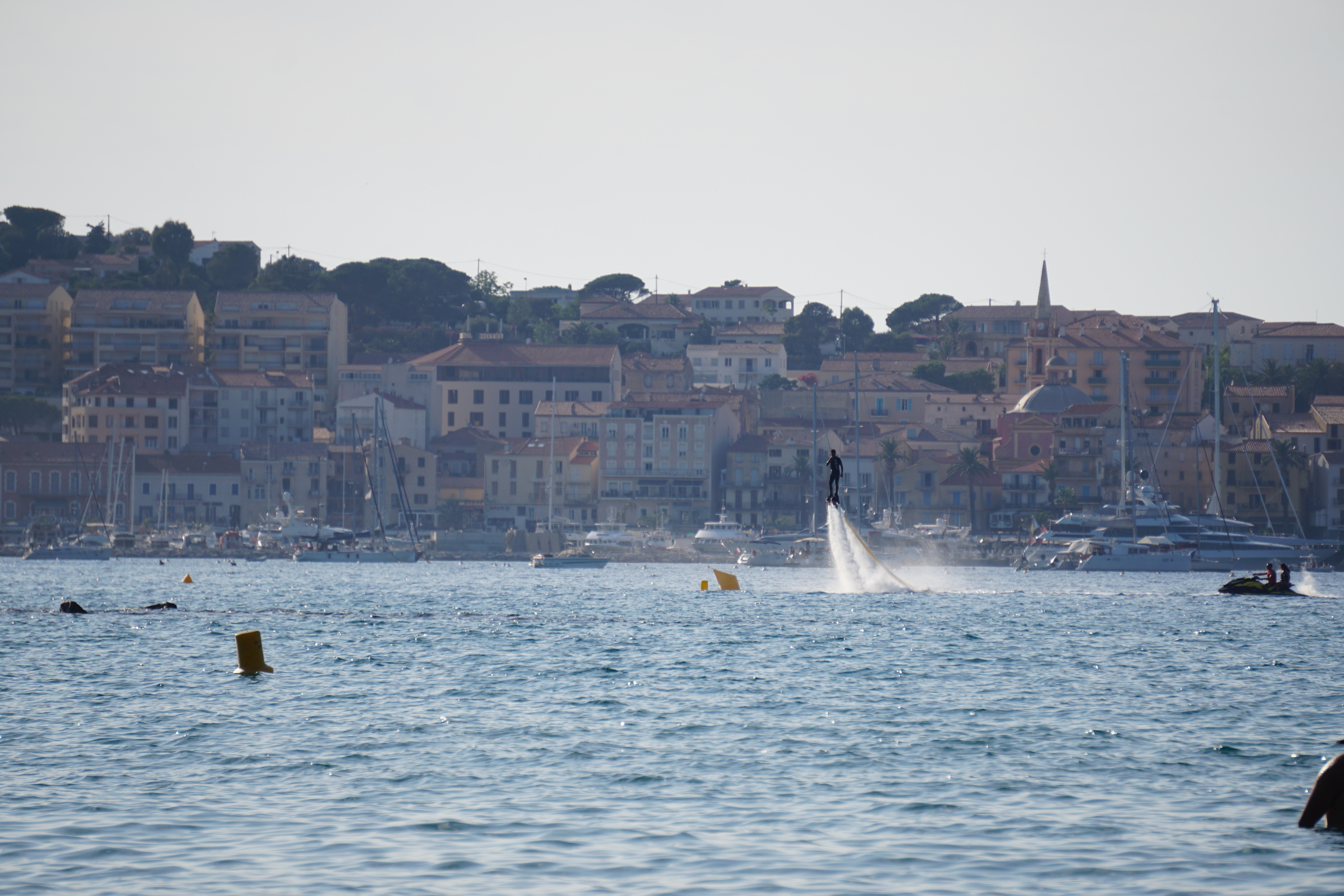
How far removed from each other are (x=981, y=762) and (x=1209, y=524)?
9402 centimetres

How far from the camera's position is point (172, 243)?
176500 millimetres

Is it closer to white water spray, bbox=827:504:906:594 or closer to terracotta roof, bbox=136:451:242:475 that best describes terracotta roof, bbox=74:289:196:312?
terracotta roof, bbox=136:451:242:475

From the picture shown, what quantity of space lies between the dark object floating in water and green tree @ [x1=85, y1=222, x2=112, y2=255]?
153884 millimetres

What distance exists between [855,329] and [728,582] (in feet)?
398

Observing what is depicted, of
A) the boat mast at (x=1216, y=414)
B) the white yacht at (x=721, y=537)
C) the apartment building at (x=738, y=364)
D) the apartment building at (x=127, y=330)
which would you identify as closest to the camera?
the boat mast at (x=1216, y=414)

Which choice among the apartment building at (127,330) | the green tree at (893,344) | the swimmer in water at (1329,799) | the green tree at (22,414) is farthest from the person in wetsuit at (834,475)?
the green tree at (893,344)

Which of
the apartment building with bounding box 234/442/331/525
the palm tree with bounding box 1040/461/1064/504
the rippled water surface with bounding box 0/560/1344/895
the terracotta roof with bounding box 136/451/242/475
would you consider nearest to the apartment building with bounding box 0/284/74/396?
the terracotta roof with bounding box 136/451/242/475

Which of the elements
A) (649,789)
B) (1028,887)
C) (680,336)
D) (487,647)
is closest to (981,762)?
(649,789)

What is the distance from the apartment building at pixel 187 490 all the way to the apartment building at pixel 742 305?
75.2 metres

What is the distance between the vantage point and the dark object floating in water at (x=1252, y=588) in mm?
62906

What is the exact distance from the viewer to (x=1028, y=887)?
47.5ft

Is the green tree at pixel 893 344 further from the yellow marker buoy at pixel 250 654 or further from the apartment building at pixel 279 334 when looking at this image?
the yellow marker buoy at pixel 250 654

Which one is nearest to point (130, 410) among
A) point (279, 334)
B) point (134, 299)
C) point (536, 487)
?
point (279, 334)

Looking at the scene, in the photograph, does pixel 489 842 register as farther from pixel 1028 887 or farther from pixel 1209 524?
pixel 1209 524
